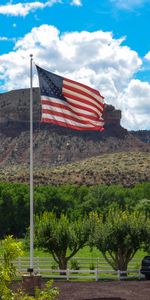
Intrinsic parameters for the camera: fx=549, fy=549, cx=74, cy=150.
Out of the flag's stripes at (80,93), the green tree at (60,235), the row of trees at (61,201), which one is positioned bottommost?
the green tree at (60,235)

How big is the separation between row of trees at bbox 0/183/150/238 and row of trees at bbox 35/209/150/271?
42.8 meters

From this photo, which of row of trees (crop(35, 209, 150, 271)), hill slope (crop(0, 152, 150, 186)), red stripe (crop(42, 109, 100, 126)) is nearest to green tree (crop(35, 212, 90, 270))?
row of trees (crop(35, 209, 150, 271))

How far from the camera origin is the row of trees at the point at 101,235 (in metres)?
32.5

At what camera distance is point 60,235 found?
33281 millimetres

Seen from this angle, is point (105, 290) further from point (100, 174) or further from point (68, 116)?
point (100, 174)

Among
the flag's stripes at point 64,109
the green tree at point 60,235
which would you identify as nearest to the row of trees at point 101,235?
the green tree at point 60,235

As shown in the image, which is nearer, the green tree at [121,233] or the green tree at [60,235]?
the green tree at [121,233]

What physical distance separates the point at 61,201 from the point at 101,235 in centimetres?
5562

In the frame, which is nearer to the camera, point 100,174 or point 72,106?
point 72,106

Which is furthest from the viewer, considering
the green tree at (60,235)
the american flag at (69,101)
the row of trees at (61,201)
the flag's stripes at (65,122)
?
the row of trees at (61,201)

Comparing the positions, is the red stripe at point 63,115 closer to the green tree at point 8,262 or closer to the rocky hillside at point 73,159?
the green tree at point 8,262

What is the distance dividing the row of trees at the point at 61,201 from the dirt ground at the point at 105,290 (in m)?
47.4

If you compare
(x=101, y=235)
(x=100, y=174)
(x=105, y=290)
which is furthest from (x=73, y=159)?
(x=105, y=290)

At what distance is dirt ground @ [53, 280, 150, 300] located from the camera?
958 inches
